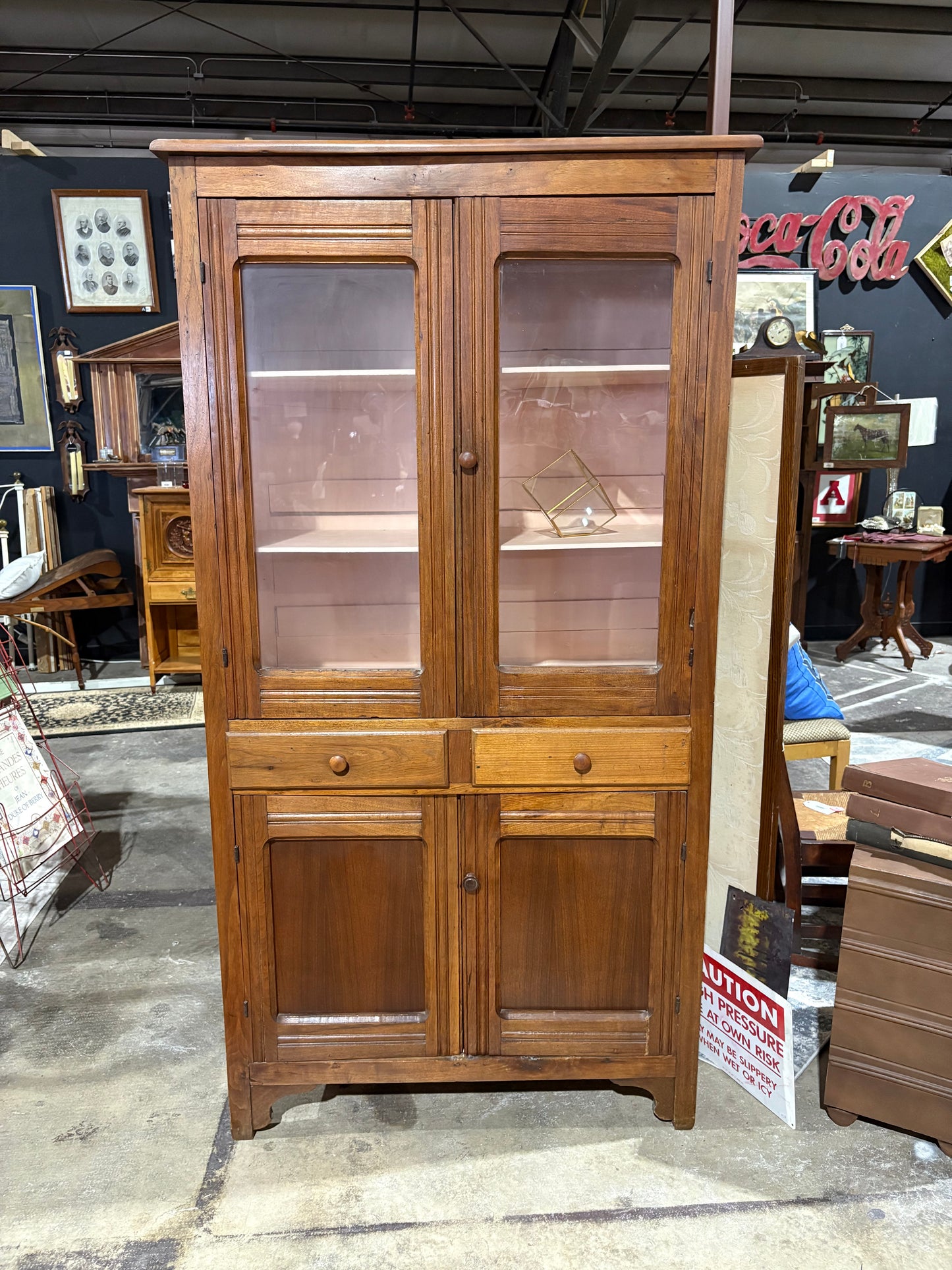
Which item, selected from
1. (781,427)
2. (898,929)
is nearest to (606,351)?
(781,427)

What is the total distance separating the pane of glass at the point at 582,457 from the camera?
70.0 inches

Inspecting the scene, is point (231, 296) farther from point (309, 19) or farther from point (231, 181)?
point (309, 19)

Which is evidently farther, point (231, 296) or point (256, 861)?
point (256, 861)

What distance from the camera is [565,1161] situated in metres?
1.94

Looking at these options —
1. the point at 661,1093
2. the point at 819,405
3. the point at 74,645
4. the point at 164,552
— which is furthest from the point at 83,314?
the point at 661,1093

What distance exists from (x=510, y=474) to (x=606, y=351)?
33 centimetres

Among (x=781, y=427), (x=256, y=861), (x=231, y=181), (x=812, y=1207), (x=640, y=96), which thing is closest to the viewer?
(x=231, y=181)

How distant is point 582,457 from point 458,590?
43 cm

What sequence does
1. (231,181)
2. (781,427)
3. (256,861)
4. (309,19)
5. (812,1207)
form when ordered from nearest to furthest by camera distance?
(231,181), (812,1207), (256,861), (781,427), (309,19)

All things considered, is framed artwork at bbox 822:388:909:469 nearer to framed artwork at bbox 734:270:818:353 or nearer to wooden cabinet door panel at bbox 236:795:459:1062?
framed artwork at bbox 734:270:818:353

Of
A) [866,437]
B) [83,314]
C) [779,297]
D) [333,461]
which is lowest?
[333,461]

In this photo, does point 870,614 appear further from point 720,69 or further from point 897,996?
point 720,69

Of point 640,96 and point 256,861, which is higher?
point 640,96

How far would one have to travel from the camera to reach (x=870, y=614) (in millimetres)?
6188
